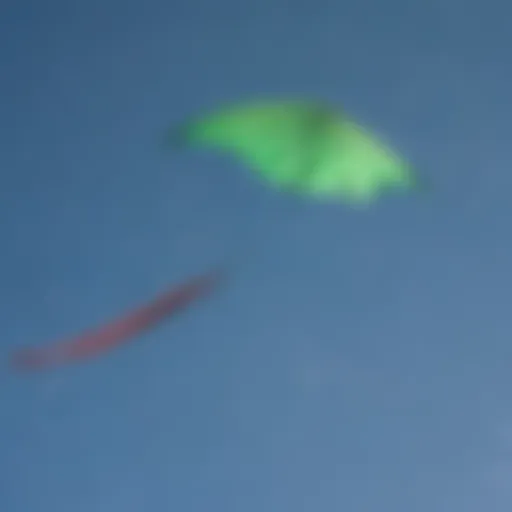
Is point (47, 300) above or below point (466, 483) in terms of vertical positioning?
above

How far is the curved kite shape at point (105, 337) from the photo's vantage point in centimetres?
113

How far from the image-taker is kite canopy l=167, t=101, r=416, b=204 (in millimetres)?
1160

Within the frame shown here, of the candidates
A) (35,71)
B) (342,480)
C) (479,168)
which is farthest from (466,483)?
(35,71)

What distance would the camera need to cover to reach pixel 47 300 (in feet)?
3.76

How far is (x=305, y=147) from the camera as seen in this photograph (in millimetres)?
1172

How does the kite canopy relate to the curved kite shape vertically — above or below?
above

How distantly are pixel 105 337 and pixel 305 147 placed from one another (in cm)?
31

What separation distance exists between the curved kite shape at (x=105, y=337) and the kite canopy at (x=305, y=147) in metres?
0.17

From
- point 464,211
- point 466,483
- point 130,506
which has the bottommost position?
point 466,483

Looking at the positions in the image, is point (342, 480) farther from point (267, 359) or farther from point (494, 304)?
point (494, 304)

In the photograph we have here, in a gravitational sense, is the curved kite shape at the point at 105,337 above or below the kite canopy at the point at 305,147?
below

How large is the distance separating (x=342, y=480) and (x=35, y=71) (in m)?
0.58

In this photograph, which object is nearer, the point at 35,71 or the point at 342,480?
the point at 342,480

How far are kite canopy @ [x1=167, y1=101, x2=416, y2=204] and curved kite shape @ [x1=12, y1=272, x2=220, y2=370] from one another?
174mm
